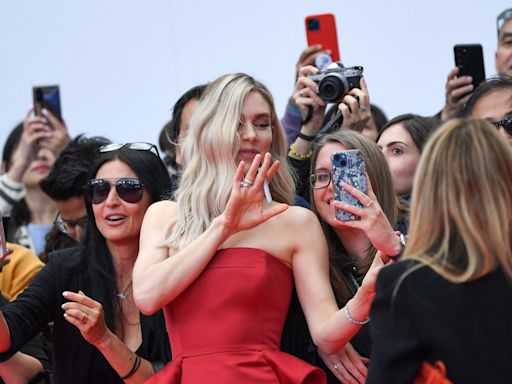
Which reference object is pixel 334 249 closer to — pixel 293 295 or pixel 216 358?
pixel 293 295

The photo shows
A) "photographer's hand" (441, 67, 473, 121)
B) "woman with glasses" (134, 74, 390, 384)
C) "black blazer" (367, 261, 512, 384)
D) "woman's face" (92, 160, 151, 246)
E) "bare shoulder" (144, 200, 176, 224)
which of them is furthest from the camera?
"photographer's hand" (441, 67, 473, 121)

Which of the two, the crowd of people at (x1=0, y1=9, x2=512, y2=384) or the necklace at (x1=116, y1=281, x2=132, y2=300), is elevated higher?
the crowd of people at (x1=0, y1=9, x2=512, y2=384)

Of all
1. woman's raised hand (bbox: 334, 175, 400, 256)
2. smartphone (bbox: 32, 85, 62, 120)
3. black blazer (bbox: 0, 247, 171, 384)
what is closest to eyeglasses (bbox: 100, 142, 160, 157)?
black blazer (bbox: 0, 247, 171, 384)

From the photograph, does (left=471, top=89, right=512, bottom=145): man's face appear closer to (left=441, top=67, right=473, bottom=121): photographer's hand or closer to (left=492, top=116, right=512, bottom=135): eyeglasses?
(left=492, top=116, right=512, bottom=135): eyeglasses

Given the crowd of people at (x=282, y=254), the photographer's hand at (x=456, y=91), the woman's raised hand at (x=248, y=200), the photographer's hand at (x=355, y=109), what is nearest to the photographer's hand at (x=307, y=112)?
the crowd of people at (x=282, y=254)

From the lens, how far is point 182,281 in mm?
3320

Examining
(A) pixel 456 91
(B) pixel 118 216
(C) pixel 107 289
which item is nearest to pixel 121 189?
(B) pixel 118 216

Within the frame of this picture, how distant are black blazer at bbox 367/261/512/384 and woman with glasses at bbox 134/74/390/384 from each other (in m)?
0.67

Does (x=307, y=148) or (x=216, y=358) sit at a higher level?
(x=307, y=148)

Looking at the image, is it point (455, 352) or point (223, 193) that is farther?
point (223, 193)

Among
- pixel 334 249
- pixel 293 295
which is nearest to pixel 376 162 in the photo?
pixel 334 249

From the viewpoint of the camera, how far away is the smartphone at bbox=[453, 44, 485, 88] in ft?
15.3

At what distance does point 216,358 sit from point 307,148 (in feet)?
4.54

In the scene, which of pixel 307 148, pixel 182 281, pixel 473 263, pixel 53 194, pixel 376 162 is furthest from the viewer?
pixel 53 194
